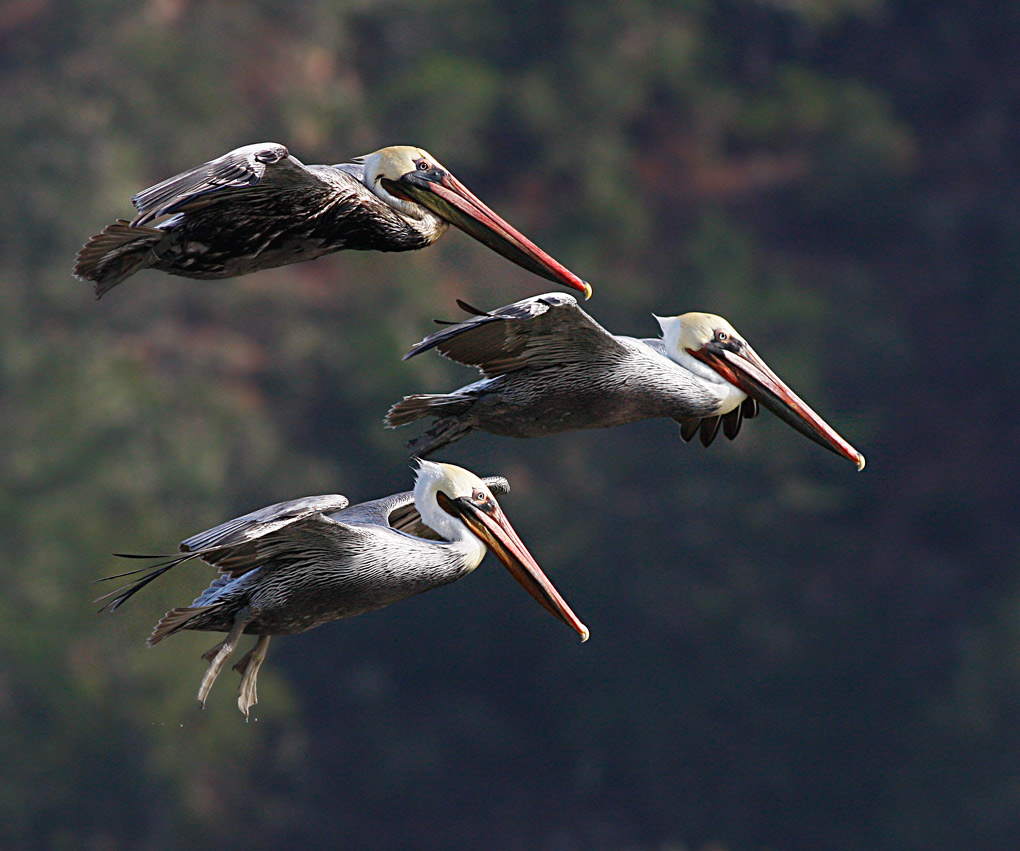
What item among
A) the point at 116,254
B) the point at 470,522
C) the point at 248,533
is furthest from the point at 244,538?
the point at 116,254

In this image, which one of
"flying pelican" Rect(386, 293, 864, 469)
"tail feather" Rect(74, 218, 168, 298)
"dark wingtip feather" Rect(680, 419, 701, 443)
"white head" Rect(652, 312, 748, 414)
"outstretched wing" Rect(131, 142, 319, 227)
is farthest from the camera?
"dark wingtip feather" Rect(680, 419, 701, 443)

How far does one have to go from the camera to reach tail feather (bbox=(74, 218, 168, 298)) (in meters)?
8.70

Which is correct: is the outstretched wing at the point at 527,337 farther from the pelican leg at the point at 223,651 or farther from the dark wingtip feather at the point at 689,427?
the pelican leg at the point at 223,651

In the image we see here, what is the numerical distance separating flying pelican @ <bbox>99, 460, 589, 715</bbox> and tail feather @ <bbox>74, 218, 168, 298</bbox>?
1210 mm

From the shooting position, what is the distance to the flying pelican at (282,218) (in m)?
8.44

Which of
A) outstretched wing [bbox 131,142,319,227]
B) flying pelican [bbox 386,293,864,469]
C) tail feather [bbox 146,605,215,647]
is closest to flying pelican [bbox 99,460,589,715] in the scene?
tail feather [bbox 146,605,215,647]

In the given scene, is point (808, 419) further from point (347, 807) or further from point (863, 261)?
point (863, 261)

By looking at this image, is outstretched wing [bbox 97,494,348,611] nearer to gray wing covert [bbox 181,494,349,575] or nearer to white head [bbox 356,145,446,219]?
gray wing covert [bbox 181,494,349,575]

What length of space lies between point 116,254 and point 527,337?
188 centimetres

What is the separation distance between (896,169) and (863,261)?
105 inches

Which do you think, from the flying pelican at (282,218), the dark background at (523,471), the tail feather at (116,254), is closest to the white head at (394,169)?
the flying pelican at (282,218)

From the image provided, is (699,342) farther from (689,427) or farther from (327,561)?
(327,561)

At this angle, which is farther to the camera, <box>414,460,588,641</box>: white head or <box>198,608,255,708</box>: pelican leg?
<box>414,460,588,641</box>: white head

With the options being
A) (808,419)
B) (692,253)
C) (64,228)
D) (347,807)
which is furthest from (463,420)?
(692,253)
